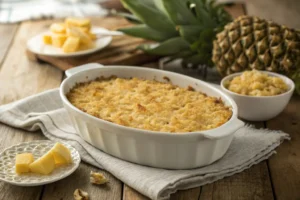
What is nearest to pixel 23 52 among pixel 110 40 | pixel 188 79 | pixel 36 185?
pixel 110 40

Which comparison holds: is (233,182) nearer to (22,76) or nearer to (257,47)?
(257,47)

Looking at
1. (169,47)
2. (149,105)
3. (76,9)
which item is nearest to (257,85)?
(149,105)

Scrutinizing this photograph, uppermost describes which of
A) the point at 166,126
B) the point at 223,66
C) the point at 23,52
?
the point at 166,126

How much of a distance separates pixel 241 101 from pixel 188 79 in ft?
0.81

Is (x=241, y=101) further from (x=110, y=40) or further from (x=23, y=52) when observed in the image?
(x=23, y=52)

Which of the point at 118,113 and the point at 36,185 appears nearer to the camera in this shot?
the point at 36,185

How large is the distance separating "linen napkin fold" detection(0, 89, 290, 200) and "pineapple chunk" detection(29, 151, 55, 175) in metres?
0.19

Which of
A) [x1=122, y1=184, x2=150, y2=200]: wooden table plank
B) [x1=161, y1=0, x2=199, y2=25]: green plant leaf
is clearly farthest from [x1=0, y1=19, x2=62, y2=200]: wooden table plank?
[x1=161, y1=0, x2=199, y2=25]: green plant leaf

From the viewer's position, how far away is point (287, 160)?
2303 millimetres

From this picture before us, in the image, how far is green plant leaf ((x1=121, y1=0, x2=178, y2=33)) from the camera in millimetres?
3186

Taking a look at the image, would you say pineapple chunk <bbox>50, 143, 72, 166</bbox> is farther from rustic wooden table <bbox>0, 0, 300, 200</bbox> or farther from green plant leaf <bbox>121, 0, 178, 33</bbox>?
green plant leaf <bbox>121, 0, 178, 33</bbox>

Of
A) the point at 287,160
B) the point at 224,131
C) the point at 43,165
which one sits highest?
the point at 224,131

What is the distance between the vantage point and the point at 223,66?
9.72ft

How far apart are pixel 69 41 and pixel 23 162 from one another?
1.30 m
